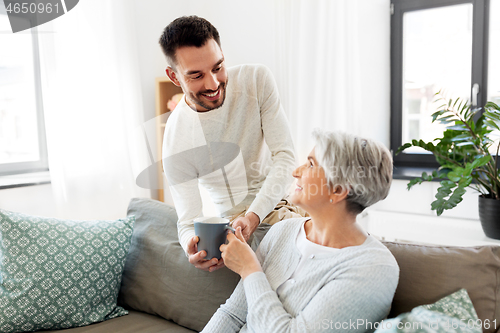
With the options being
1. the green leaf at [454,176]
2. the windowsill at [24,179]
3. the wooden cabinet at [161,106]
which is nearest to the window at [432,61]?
the green leaf at [454,176]

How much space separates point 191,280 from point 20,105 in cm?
173

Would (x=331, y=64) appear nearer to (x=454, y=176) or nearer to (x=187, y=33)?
(x=454, y=176)

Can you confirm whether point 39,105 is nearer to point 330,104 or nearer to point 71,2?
point 71,2

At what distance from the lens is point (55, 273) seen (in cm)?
155

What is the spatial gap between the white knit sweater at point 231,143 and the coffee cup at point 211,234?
14.4 inches

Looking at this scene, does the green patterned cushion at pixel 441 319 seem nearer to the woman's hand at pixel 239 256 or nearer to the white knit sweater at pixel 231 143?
the woman's hand at pixel 239 256

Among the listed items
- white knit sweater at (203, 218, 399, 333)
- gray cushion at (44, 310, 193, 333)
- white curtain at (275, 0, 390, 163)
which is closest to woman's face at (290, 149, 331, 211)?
white knit sweater at (203, 218, 399, 333)

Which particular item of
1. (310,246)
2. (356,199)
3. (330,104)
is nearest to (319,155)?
(356,199)

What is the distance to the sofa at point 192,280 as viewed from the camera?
44.4 inches

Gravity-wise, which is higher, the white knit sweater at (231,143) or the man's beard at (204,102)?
the man's beard at (204,102)

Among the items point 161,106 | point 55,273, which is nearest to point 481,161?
point 55,273

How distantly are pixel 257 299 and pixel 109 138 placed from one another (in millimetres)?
1945

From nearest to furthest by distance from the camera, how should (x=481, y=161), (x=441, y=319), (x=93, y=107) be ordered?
(x=441, y=319), (x=481, y=161), (x=93, y=107)

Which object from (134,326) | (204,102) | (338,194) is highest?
(204,102)
